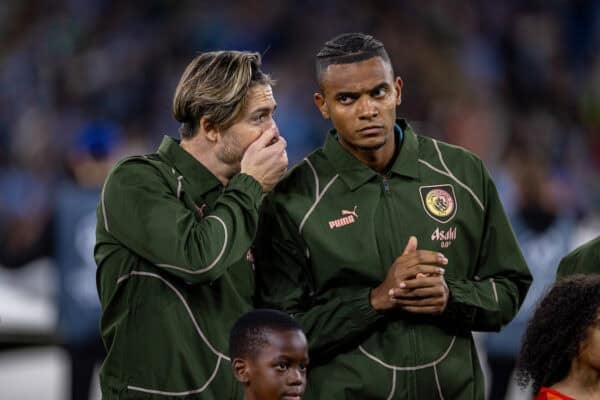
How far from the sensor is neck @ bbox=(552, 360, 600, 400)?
13.2 feet

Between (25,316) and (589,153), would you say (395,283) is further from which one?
(589,153)

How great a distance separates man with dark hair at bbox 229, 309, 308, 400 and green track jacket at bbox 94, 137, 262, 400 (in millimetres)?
114

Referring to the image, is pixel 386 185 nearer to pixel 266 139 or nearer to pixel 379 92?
pixel 379 92

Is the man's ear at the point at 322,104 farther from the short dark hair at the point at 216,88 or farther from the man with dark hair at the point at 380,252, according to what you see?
the short dark hair at the point at 216,88

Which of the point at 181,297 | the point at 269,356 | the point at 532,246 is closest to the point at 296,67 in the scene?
the point at 532,246

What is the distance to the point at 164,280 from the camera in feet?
12.5

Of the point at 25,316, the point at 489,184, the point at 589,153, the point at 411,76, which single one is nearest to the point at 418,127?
the point at 411,76

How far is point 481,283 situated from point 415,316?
24cm

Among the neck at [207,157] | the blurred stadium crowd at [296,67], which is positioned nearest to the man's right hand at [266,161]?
the neck at [207,157]

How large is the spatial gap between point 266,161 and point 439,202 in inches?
22.5

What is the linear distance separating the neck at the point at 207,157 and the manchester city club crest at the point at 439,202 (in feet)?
1.97

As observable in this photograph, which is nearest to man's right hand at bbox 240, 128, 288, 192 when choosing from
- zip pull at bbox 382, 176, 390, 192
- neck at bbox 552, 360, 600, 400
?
zip pull at bbox 382, 176, 390, 192

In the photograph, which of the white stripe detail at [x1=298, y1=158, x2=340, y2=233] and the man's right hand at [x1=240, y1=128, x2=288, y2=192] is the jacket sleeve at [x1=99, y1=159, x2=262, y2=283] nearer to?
the man's right hand at [x1=240, y1=128, x2=288, y2=192]

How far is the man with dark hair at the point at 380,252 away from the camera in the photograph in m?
4.00
